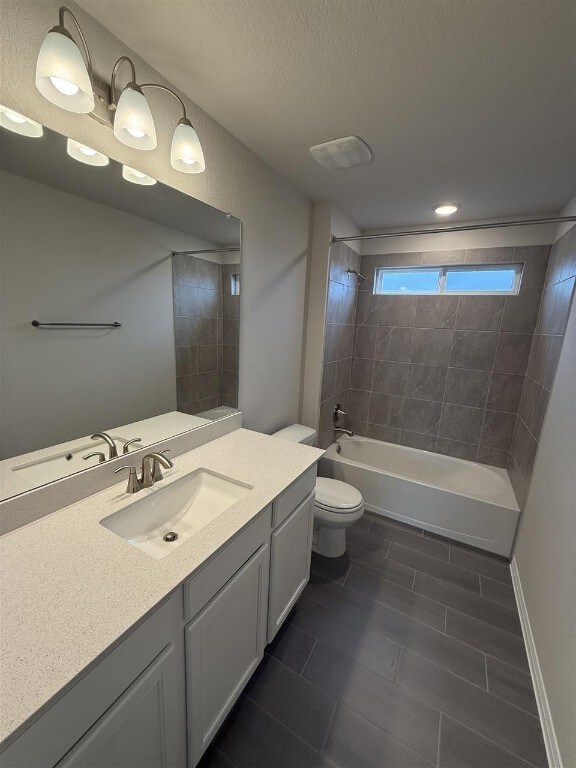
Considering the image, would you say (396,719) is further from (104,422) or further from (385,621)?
(104,422)

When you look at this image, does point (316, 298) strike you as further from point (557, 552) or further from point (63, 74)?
point (557, 552)

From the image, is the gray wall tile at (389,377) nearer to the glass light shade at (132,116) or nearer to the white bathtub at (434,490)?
the white bathtub at (434,490)

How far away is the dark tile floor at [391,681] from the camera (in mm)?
1144

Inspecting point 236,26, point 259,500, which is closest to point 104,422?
point 259,500

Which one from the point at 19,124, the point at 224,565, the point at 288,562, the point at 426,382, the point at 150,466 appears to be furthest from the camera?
the point at 426,382

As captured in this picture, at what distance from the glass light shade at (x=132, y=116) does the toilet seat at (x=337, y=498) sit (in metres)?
1.95

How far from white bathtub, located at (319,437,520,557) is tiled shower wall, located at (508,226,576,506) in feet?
0.61

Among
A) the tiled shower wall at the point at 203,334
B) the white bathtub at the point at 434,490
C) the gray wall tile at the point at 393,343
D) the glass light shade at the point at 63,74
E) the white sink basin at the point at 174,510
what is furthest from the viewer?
the gray wall tile at the point at 393,343

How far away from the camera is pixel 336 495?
205cm

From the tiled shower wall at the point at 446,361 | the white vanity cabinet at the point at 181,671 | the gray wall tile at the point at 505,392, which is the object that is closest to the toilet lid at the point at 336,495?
the white vanity cabinet at the point at 181,671

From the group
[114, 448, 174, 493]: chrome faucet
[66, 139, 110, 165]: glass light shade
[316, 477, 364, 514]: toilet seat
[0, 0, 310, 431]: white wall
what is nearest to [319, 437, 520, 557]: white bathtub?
[316, 477, 364, 514]: toilet seat

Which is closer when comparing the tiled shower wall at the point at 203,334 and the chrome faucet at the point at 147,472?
the chrome faucet at the point at 147,472

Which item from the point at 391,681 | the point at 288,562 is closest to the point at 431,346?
Answer: the point at 288,562

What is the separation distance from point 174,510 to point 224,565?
377mm
